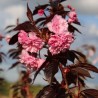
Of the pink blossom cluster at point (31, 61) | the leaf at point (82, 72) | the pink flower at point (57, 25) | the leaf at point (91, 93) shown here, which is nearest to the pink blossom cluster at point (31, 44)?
the pink blossom cluster at point (31, 61)

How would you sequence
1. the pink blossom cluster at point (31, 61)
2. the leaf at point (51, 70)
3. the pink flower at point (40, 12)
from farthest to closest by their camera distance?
the pink flower at point (40, 12) < the pink blossom cluster at point (31, 61) < the leaf at point (51, 70)

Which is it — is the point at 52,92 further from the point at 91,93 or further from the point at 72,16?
the point at 72,16

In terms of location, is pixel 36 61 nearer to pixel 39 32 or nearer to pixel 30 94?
pixel 39 32

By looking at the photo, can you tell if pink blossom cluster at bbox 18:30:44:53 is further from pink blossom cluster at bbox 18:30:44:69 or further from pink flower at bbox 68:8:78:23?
pink flower at bbox 68:8:78:23

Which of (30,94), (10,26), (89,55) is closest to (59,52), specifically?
(10,26)

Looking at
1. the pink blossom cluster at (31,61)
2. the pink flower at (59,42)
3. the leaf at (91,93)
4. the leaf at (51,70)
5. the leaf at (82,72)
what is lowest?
the leaf at (91,93)

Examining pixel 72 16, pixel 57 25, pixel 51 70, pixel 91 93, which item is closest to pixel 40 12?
pixel 72 16

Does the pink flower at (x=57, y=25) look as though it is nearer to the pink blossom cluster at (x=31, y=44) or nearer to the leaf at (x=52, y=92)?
the pink blossom cluster at (x=31, y=44)
